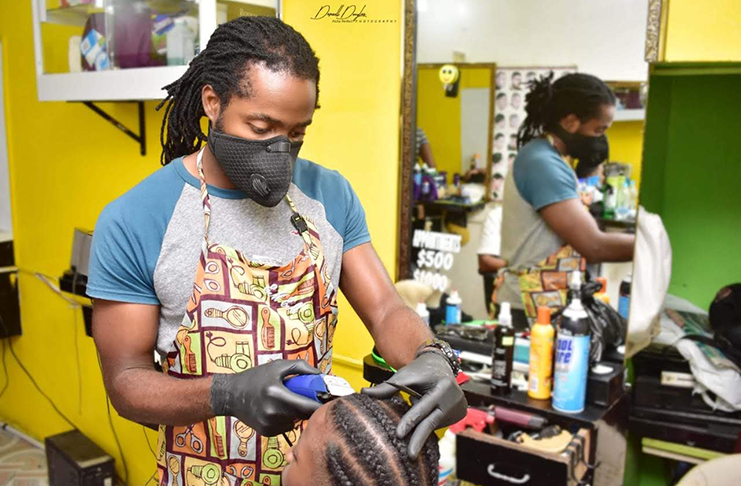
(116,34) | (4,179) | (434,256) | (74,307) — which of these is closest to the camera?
(434,256)

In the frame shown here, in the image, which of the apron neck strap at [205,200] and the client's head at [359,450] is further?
the apron neck strap at [205,200]

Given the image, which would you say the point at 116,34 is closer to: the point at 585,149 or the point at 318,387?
the point at 585,149

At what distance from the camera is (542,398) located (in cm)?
199

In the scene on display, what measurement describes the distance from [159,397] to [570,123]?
143 centimetres

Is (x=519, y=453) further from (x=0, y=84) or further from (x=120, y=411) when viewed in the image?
(x=0, y=84)

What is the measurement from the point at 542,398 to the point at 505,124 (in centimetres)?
86

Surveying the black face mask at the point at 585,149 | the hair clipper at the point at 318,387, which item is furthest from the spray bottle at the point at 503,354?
the hair clipper at the point at 318,387

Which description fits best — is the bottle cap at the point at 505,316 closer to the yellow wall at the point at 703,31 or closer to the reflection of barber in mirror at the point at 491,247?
the reflection of barber in mirror at the point at 491,247

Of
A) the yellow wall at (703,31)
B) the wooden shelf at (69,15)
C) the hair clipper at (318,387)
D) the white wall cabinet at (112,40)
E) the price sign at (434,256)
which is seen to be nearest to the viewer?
the hair clipper at (318,387)

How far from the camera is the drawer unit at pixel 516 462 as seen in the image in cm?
174

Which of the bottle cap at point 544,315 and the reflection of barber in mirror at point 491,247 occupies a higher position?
the reflection of barber in mirror at point 491,247

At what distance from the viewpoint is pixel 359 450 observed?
1.00m

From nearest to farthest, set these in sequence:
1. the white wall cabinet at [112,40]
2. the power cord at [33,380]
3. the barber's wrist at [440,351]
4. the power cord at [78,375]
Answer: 1. the barber's wrist at [440,351]
2. the white wall cabinet at [112,40]
3. the power cord at [78,375]
4. the power cord at [33,380]

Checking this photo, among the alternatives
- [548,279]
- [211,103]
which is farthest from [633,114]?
[211,103]
